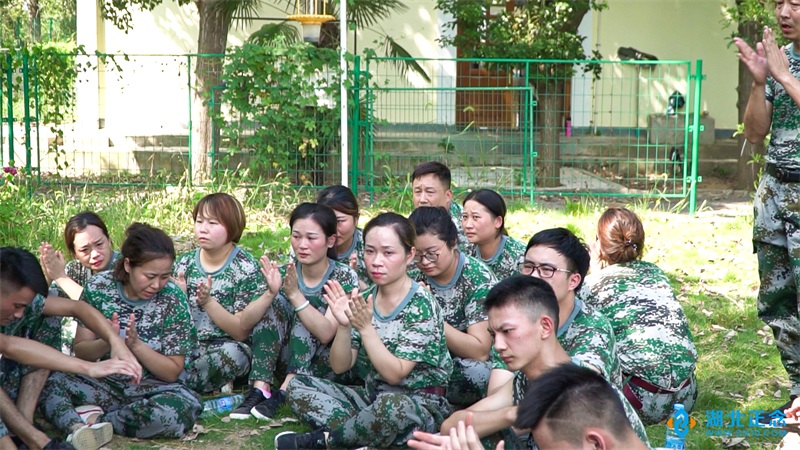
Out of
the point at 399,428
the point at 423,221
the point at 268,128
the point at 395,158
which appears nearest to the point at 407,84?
the point at 395,158

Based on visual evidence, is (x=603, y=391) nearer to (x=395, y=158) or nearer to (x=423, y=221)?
(x=423, y=221)

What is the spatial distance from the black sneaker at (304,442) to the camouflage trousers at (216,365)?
0.91 metres

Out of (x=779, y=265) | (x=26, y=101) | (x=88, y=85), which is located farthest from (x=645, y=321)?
(x=88, y=85)

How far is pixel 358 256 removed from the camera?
18.5 ft

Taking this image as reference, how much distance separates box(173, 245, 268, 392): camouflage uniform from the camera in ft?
16.7

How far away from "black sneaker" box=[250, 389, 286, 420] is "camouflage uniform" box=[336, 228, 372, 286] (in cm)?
86

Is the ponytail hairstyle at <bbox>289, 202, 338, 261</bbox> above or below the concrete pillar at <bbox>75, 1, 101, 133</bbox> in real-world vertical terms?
below

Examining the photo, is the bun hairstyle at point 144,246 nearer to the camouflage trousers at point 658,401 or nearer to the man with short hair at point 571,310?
the man with short hair at point 571,310

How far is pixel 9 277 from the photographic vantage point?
13.1ft

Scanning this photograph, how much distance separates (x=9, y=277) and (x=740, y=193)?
32.3ft

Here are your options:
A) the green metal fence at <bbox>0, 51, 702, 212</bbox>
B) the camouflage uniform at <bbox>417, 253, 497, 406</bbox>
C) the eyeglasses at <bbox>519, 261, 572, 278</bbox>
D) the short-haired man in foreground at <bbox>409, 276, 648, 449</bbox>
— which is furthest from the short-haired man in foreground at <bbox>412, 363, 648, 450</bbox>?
the green metal fence at <bbox>0, 51, 702, 212</bbox>

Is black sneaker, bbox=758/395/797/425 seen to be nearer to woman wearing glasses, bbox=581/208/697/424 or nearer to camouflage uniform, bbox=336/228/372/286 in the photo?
woman wearing glasses, bbox=581/208/697/424

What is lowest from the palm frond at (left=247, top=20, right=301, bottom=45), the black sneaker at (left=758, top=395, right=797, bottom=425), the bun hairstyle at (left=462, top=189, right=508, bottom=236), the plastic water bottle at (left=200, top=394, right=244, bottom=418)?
the plastic water bottle at (left=200, top=394, right=244, bottom=418)

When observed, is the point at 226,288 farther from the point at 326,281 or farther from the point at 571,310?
the point at 571,310
